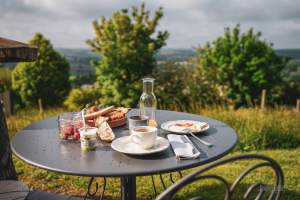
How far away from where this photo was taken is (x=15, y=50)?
2074 mm

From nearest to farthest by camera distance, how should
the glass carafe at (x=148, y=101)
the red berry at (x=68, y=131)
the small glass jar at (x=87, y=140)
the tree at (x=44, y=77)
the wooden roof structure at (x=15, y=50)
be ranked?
the small glass jar at (x=87, y=140) < the red berry at (x=68, y=131) < the wooden roof structure at (x=15, y=50) < the glass carafe at (x=148, y=101) < the tree at (x=44, y=77)

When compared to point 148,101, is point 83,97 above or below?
below

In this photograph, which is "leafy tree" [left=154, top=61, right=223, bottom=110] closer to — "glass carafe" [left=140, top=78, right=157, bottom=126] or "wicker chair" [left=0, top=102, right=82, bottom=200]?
"glass carafe" [left=140, top=78, right=157, bottom=126]

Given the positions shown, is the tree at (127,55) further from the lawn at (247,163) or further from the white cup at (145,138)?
the white cup at (145,138)

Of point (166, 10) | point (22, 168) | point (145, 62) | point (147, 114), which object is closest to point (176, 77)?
point (145, 62)

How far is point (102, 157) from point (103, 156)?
15 mm

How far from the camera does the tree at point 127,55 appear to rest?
11133 mm

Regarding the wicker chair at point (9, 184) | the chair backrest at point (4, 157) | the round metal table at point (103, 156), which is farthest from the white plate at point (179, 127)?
the chair backrest at point (4, 157)

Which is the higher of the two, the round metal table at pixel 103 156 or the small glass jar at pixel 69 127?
the small glass jar at pixel 69 127

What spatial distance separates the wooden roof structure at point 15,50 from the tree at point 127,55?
875cm

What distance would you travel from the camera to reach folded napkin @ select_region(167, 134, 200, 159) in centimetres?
162

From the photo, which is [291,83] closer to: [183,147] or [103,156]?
[183,147]

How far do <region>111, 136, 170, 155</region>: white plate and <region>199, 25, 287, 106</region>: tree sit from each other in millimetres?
9243

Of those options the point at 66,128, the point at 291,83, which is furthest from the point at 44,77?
the point at 66,128
